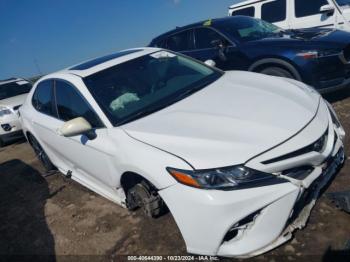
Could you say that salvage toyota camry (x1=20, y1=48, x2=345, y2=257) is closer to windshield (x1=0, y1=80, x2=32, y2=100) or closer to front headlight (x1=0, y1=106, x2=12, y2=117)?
front headlight (x1=0, y1=106, x2=12, y2=117)

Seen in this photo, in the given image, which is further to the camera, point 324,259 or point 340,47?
point 340,47

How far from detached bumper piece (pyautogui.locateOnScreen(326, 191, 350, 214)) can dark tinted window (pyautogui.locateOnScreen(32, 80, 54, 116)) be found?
3.36 m

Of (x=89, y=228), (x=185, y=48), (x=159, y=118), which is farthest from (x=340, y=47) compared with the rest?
(x=89, y=228)

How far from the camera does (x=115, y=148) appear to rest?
3100mm

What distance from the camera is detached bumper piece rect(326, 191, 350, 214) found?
117 inches

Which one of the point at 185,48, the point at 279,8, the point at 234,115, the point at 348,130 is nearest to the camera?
the point at 234,115

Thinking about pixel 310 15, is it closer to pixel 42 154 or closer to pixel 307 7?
pixel 307 7

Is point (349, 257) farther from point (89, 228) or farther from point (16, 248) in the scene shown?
point (16, 248)

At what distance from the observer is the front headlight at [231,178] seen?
2.45 meters

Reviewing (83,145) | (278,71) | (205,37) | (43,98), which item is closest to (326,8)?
(205,37)

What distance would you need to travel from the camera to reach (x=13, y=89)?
996 centimetres

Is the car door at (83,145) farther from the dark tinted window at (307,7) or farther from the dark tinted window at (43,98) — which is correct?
the dark tinted window at (307,7)

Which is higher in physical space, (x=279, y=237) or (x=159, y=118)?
(x=159, y=118)

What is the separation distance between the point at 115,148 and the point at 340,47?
3951mm
